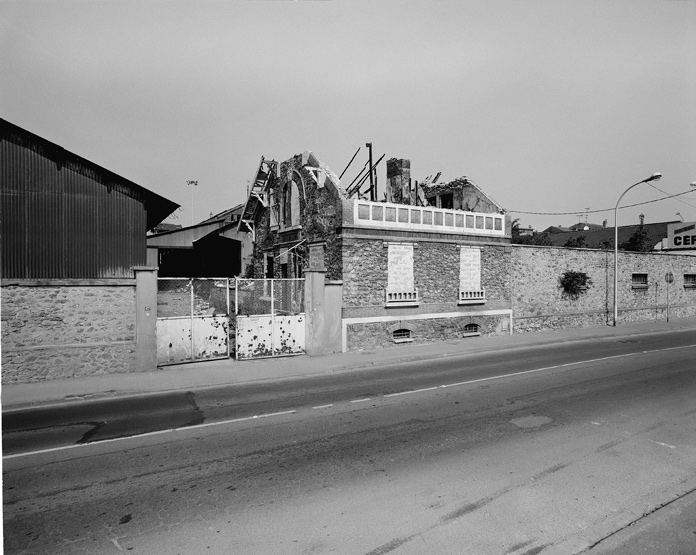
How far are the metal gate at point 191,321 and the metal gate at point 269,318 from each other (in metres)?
0.52

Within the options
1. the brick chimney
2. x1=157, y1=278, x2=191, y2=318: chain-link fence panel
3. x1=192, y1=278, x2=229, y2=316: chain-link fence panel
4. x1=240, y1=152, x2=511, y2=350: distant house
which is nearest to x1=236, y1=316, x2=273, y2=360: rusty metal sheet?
x1=192, y1=278, x2=229, y2=316: chain-link fence panel

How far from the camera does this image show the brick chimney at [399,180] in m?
20.8

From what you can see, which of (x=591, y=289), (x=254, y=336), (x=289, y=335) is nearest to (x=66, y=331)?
(x=254, y=336)

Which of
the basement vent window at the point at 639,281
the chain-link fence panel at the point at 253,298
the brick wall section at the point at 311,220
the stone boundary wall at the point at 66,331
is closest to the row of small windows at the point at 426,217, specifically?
the brick wall section at the point at 311,220

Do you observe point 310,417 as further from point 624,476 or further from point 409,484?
point 624,476

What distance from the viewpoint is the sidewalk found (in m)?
10.7

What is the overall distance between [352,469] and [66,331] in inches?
376

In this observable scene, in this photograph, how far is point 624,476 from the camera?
20.5 feet

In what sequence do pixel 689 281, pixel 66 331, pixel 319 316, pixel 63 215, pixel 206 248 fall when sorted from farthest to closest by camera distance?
1. pixel 689 281
2. pixel 206 248
3. pixel 319 316
4. pixel 63 215
5. pixel 66 331

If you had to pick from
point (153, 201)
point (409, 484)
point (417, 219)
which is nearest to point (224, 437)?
point (409, 484)

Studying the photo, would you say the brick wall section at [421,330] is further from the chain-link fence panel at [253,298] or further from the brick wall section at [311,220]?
the chain-link fence panel at [253,298]

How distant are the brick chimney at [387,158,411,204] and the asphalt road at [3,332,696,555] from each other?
11563 millimetres

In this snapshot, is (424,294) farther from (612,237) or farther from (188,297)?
(612,237)

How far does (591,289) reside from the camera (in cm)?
2438
